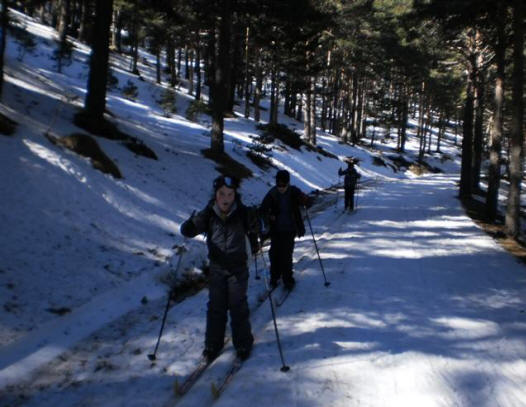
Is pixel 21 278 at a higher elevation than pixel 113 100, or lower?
Result: lower

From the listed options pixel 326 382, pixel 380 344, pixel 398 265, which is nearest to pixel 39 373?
pixel 326 382

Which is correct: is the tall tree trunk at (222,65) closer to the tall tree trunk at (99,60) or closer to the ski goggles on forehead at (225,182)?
the tall tree trunk at (99,60)

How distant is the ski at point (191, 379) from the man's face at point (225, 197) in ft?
5.87

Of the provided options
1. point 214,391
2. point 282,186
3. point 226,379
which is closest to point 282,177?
point 282,186

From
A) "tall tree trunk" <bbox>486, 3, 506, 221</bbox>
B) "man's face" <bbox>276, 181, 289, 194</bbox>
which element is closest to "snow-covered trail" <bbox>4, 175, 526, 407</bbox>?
"man's face" <bbox>276, 181, 289, 194</bbox>

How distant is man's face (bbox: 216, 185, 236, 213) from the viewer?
183 inches

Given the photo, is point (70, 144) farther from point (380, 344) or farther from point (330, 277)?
point (380, 344)

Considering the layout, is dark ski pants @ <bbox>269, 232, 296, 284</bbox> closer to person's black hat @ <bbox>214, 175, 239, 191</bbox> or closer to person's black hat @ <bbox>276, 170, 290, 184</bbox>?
person's black hat @ <bbox>276, 170, 290, 184</bbox>

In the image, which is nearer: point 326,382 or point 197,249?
point 326,382

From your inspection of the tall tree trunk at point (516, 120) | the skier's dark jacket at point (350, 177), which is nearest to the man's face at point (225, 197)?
the tall tree trunk at point (516, 120)

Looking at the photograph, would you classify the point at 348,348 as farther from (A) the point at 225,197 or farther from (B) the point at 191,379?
(A) the point at 225,197

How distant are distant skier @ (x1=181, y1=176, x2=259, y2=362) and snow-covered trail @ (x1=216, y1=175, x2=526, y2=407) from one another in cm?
42

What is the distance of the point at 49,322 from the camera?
547 centimetres

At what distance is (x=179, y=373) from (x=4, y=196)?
5287 millimetres
